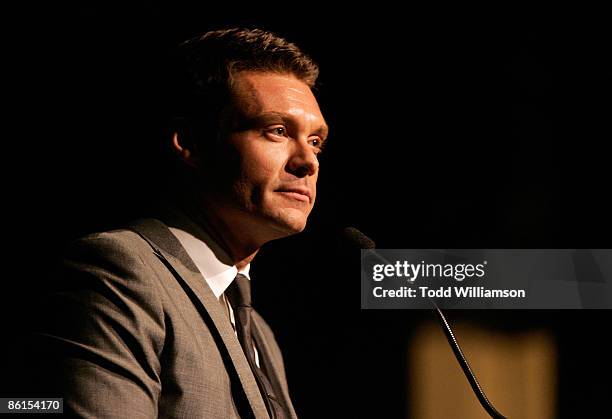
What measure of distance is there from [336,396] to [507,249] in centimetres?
78

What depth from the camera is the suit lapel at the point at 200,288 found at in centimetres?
136

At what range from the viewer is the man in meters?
1.23

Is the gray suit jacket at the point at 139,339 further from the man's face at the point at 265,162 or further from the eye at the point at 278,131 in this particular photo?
the eye at the point at 278,131

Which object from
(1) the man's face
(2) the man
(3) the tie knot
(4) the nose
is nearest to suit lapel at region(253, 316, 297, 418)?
(2) the man

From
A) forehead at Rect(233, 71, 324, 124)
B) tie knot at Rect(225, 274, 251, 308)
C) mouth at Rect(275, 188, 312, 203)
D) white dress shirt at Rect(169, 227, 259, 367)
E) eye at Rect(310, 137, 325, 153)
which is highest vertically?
forehead at Rect(233, 71, 324, 124)

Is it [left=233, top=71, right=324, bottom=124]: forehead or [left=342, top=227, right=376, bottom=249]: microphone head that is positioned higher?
[left=233, top=71, right=324, bottom=124]: forehead

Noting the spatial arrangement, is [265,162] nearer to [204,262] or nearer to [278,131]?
[278,131]

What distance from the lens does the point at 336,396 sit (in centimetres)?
243

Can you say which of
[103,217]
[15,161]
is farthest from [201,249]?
[15,161]

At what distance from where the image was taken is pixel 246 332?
157 centimetres

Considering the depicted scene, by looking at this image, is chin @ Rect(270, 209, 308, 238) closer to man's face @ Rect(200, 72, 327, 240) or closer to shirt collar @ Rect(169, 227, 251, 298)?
man's face @ Rect(200, 72, 327, 240)

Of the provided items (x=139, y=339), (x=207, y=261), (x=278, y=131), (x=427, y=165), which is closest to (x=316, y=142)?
(x=278, y=131)

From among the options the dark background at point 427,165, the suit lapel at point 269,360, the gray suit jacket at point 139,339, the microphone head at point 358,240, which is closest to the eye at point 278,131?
the microphone head at point 358,240

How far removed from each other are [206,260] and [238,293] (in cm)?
12
